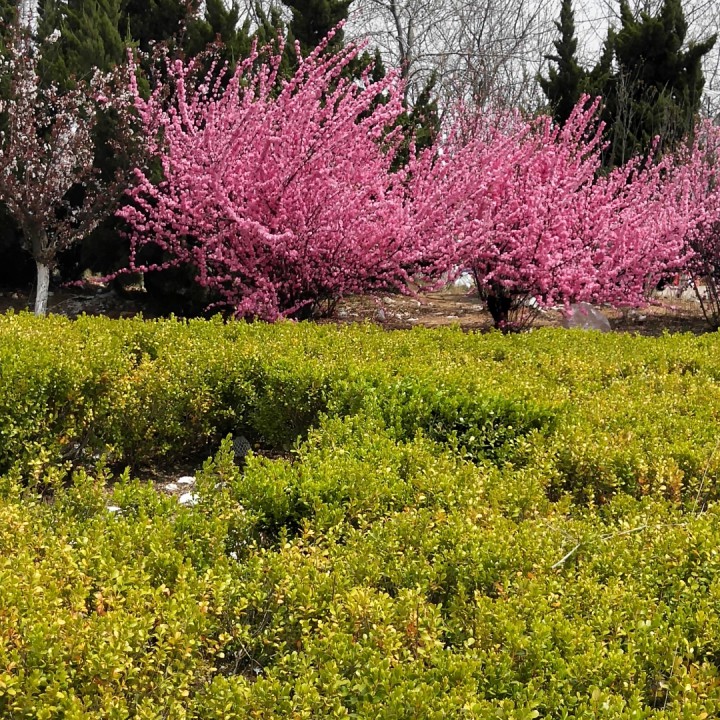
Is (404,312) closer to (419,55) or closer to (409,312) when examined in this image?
(409,312)

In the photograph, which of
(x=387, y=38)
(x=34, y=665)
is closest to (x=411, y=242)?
(x=34, y=665)

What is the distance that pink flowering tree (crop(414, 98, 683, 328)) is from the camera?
767cm

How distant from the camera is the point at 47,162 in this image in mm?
8430

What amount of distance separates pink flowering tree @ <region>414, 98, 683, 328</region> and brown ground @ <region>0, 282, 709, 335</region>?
3.31ft

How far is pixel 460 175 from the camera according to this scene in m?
7.64

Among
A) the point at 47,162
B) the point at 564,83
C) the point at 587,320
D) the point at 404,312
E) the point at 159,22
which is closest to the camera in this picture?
the point at 47,162

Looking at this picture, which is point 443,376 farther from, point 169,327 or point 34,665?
point 34,665

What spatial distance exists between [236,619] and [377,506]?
779 mm

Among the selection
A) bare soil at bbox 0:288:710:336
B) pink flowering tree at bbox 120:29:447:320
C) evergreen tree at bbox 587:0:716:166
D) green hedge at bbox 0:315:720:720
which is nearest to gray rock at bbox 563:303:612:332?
bare soil at bbox 0:288:710:336

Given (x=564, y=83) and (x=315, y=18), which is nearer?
(x=315, y=18)

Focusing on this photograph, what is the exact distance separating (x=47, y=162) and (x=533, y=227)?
5.25 meters

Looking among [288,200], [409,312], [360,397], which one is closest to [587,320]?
[409,312]

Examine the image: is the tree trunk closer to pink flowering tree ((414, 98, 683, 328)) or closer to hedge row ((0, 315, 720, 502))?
pink flowering tree ((414, 98, 683, 328))

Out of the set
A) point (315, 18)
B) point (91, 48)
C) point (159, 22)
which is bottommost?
point (91, 48)
